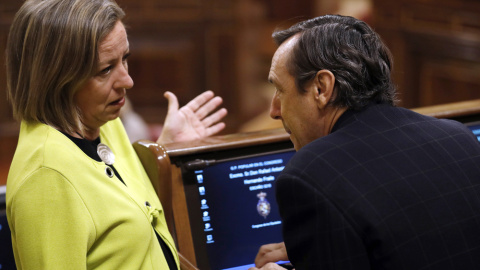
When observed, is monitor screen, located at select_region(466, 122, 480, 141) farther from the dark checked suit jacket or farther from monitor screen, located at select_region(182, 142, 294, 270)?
the dark checked suit jacket

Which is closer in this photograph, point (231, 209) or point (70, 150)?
point (70, 150)

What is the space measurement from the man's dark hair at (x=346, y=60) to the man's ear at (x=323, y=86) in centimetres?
1

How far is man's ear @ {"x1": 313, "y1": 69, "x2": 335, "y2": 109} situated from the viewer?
135cm

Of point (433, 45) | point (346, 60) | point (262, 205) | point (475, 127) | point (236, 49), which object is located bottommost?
point (262, 205)

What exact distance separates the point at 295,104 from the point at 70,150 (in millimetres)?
516

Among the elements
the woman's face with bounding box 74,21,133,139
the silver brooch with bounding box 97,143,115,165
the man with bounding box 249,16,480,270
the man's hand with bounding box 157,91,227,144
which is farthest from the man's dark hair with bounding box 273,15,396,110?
the man's hand with bounding box 157,91,227,144

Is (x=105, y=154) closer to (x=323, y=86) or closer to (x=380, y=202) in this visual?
(x=323, y=86)

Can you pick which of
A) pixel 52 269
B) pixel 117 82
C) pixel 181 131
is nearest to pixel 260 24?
pixel 181 131

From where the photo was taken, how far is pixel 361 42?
55.2 inches

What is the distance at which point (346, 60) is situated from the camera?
136cm

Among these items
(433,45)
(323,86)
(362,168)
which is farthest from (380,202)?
(433,45)

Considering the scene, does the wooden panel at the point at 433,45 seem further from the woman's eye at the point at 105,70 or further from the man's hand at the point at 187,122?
the woman's eye at the point at 105,70

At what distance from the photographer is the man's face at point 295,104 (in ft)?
4.58

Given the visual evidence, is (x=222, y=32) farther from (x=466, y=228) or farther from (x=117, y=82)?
(x=466, y=228)
